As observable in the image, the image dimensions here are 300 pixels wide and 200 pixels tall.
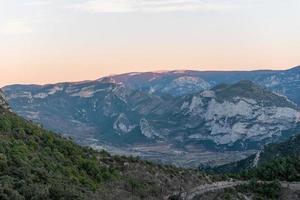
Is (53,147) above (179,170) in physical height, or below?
above

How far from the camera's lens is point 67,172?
210 feet

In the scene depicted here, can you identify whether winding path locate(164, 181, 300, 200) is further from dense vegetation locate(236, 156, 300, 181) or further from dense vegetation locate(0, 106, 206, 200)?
dense vegetation locate(236, 156, 300, 181)

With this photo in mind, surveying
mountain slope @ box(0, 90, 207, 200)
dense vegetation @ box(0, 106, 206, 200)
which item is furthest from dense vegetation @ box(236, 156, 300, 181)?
mountain slope @ box(0, 90, 207, 200)

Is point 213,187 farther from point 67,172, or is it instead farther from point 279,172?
point 67,172

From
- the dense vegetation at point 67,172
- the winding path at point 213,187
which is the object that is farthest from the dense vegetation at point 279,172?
the dense vegetation at point 67,172

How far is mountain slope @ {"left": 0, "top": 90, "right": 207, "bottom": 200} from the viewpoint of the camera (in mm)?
52000

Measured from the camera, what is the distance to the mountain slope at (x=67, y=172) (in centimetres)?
5200

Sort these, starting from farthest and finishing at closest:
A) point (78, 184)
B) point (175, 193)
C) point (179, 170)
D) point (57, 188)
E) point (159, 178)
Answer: point (179, 170) < point (159, 178) < point (175, 193) < point (78, 184) < point (57, 188)

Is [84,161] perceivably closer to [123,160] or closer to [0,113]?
[123,160]

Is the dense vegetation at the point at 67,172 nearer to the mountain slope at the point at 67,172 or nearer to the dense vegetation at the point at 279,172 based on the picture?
the mountain slope at the point at 67,172

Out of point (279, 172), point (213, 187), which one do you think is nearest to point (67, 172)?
point (213, 187)

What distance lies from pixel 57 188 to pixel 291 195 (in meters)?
31.0

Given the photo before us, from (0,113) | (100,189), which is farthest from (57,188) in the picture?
(0,113)

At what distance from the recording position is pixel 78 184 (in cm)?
6184
